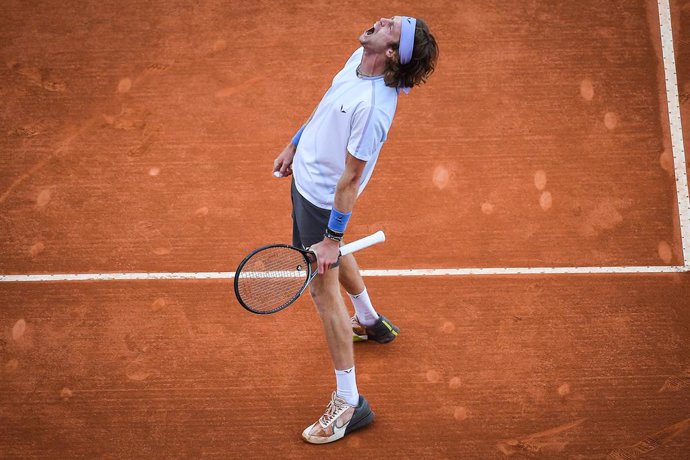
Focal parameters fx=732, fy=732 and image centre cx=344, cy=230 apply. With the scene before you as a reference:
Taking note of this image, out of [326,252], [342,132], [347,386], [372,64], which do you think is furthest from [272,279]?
[372,64]

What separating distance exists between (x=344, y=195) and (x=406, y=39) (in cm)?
62

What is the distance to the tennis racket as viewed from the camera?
10.2 ft

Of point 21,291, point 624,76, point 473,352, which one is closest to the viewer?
point 473,352

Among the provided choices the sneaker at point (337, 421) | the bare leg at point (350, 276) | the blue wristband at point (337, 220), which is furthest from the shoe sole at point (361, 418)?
the blue wristband at point (337, 220)

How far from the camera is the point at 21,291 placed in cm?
393

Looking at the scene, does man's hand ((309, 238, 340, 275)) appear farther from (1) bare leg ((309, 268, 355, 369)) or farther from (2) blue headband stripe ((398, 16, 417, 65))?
(2) blue headband stripe ((398, 16, 417, 65))

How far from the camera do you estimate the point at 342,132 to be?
282cm

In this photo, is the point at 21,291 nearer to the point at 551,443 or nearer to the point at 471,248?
the point at 471,248

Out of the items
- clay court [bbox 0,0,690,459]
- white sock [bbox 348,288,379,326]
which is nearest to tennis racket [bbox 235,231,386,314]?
white sock [bbox 348,288,379,326]

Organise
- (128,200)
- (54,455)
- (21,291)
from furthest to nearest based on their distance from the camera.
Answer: (128,200)
(21,291)
(54,455)

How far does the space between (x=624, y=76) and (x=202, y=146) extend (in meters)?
2.71

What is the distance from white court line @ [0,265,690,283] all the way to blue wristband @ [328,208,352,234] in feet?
3.76

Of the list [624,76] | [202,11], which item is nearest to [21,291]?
[202,11]

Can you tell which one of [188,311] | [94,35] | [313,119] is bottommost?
[188,311]
